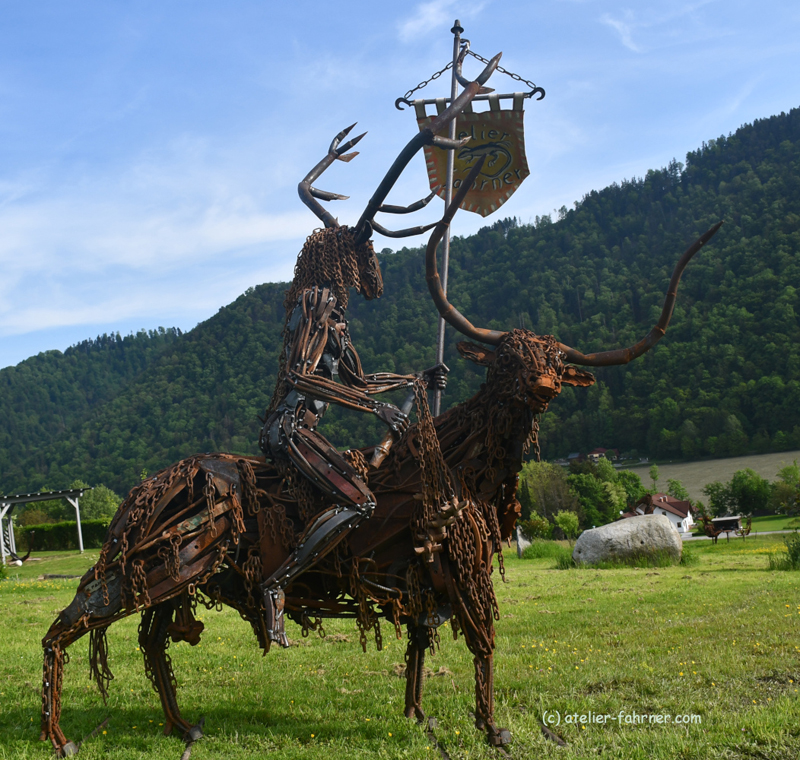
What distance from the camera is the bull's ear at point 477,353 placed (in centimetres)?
465

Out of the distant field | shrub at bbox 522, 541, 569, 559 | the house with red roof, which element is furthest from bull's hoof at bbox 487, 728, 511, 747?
the distant field

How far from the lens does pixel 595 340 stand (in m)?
43.5

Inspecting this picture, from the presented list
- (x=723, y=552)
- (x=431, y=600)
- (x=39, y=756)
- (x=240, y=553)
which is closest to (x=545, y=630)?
(x=431, y=600)

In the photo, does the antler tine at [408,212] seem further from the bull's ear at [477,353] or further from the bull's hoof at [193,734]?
the bull's hoof at [193,734]

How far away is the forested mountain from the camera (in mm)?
47188

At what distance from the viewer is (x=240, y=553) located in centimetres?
471

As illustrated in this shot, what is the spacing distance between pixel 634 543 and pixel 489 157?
38.7 feet

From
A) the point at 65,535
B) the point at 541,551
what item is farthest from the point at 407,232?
the point at 65,535

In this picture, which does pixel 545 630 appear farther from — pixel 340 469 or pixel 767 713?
pixel 340 469

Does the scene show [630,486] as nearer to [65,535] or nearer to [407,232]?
[65,535]

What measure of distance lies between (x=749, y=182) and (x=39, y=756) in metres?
71.8

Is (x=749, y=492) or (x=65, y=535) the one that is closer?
(x=65, y=535)

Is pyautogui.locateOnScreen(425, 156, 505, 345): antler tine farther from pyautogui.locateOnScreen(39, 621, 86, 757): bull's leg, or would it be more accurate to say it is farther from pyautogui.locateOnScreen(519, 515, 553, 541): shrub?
pyautogui.locateOnScreen(519, 515, 553, 541): shrub

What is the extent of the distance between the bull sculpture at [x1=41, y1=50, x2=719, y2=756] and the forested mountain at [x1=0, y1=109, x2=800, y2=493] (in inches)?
1083
